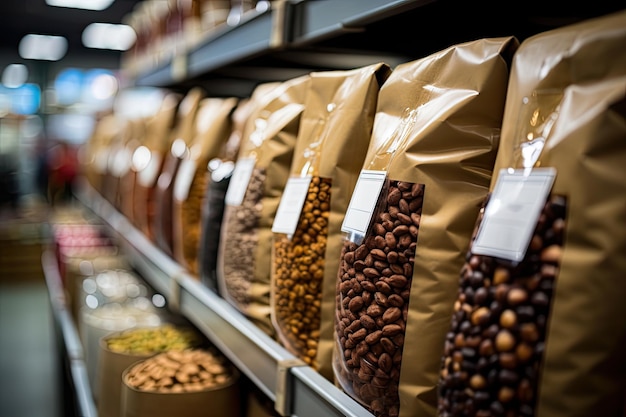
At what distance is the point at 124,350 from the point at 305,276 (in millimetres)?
717

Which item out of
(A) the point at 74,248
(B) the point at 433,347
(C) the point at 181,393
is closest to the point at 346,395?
(B) the point at 433,347

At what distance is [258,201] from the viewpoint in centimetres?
114

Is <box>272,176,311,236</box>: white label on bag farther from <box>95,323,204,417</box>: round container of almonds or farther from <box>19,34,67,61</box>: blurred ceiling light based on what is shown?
<box>19,34,67,61</box>: blurred ceiling light

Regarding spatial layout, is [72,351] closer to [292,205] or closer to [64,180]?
[292,205]

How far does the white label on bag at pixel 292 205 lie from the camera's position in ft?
3.09

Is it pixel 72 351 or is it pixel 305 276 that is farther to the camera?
pixel 72 351

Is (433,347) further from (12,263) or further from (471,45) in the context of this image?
(12,263)

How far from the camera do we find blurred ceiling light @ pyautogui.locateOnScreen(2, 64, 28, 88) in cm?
1121

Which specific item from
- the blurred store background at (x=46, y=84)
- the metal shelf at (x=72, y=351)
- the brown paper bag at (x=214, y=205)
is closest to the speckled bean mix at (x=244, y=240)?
the brown paper bag at (x=214, y=205)

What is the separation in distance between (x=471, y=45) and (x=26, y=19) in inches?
354

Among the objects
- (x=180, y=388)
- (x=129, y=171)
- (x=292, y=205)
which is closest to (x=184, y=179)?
(x=180, y=388)

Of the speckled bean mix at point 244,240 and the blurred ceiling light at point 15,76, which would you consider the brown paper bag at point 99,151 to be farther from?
the blurred ceiling light at point 15,76

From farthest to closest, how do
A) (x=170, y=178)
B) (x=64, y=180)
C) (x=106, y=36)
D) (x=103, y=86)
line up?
(x=103, y=86) → (x=106, y=36) → (x=64, y=180) → (x=170, y=178)

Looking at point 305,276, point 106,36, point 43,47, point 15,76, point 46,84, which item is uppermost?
point 106,36
